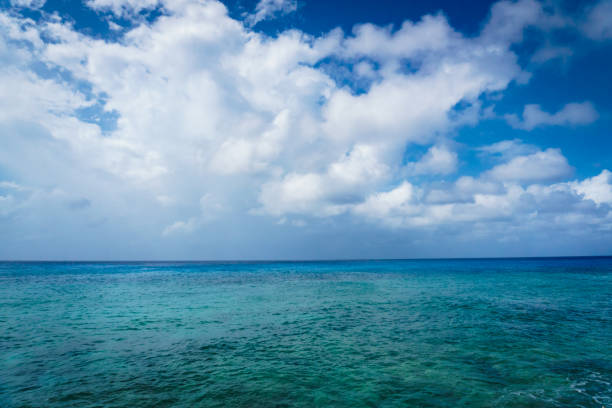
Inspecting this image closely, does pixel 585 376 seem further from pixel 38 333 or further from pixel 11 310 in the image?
pixel 11 310

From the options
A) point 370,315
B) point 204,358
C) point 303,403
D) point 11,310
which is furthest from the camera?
point 11,310

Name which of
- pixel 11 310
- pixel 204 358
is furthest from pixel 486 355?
pixel 11 310

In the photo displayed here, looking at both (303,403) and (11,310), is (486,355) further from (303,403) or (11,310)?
(11,310)

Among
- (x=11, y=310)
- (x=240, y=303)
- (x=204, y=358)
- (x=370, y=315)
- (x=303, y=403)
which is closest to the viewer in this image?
(x=303, y=403)

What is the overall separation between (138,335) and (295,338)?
9.95 meters

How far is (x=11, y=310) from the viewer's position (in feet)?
88.3

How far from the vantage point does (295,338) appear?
18312 mm

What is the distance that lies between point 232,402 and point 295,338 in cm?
816

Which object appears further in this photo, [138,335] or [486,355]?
[138,335]

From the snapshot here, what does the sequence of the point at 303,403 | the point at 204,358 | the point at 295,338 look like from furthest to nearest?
the point at 295,338 < the point at 204,358 < the point at 303,403

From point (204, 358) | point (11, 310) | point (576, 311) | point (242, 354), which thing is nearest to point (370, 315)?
point (242, 354)

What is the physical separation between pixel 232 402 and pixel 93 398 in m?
5.00

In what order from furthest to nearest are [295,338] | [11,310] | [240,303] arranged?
[240,303] < [11,310] < [295,338]

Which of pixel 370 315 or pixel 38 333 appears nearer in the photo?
pixel 38 333
